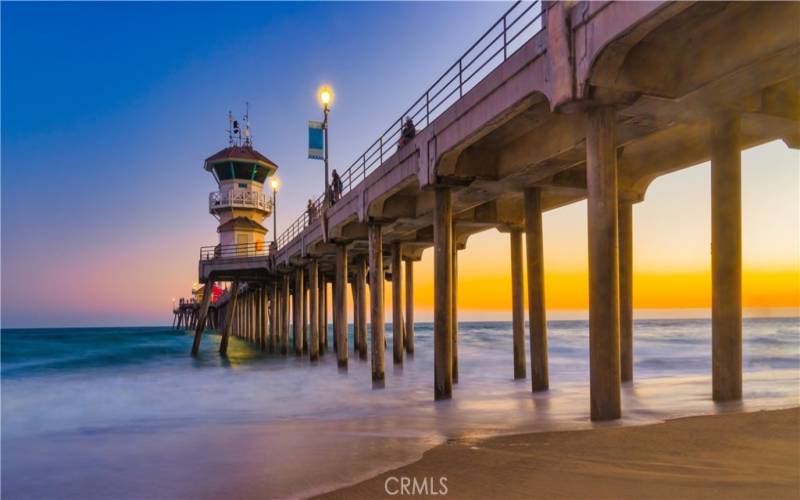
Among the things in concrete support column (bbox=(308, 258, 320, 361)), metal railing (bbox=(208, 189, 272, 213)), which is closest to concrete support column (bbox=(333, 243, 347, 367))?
concrete support column (bbox=(308, 258, 320, 361))

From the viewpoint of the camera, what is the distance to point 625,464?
5562mm

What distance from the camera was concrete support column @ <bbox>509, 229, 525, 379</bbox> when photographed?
1588 cm

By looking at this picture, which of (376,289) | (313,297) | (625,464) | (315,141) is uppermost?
(315,141)

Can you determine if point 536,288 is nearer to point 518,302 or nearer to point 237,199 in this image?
point 518,302

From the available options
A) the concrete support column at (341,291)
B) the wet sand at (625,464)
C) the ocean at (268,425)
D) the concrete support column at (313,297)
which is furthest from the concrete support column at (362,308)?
the wet sand at (625,464)

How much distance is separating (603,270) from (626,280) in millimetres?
5706

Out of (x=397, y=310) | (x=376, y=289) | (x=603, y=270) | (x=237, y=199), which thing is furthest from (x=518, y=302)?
(x=237, y=199)

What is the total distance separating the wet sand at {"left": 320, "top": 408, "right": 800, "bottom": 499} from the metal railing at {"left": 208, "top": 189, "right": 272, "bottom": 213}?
41.7 metres

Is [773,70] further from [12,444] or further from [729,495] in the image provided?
[12,444]

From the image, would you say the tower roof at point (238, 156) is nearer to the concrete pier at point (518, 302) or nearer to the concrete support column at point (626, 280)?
the concrete pier at point (518, 302)

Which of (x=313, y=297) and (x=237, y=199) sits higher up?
(x=237, y=199)

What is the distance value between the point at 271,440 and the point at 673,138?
9636 mm

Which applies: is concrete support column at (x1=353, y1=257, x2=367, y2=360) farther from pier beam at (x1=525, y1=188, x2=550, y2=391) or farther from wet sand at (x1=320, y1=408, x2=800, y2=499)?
wet sand at (x1=320, y1=408, x2=800, y2=499)

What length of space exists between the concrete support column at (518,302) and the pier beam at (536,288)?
2540 millimetres
